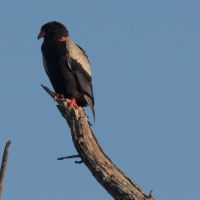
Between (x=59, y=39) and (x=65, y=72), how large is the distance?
2.27ft

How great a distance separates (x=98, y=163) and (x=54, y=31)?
392 centimetres

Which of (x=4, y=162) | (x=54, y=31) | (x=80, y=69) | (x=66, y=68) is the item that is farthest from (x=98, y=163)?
(x=54, y=31)

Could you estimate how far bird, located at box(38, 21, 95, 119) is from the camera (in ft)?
31.5

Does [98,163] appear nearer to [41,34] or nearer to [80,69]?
[80,69]

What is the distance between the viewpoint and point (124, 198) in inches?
257

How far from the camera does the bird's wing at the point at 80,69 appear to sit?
9.70 metres

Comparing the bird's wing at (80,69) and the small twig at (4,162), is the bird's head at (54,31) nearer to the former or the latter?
the bird's wing at (80,69)

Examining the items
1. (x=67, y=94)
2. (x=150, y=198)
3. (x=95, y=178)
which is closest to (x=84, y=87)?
(x=67, y=94)

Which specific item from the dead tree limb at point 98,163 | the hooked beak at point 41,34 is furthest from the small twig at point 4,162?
the hooked beak at point 41,34

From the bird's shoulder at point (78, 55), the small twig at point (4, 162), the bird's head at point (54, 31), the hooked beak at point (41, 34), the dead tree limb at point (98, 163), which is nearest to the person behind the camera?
the small twig at point (4, 162)

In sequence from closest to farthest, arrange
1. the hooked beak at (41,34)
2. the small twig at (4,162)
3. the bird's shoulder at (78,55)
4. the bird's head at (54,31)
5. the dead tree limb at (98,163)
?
the small twig at (4,162)
the dead tree limb at (98,163)
the bird's shoulder at (78,55)
the bird's head at (54,31)
the hooked beak at (41,34)

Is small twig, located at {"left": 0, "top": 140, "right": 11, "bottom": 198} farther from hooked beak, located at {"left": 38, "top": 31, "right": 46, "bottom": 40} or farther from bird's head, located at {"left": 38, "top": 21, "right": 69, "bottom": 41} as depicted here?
hooked beak, located at {"left": 38, "top": 31, "right": 46, "bottom": 40}

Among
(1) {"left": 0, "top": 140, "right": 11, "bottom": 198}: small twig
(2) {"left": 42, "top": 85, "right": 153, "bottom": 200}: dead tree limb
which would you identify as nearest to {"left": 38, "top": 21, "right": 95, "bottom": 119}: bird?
(2) {"left": 42, "top": 85, "right": 153, "bottom": 200}: dead tree limb

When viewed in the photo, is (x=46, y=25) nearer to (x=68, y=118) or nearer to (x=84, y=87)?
(x=84, y=87)
